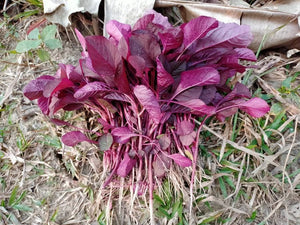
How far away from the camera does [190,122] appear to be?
Answer: 37.6 inches

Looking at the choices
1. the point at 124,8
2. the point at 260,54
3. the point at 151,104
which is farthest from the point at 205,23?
the point at 260,54

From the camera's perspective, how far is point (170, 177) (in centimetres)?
97

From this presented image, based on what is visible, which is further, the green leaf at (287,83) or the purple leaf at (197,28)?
the green leaf at (287,83)

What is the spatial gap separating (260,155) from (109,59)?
2.13 ft

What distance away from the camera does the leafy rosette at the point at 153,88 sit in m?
0.85

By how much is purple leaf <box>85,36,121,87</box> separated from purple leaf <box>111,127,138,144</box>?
0.20m

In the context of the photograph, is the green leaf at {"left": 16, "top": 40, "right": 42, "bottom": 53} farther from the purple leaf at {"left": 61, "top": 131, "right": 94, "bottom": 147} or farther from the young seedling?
the purple leaf at {"left": 61, "top": 131, "right": 94, "bottom": 147}

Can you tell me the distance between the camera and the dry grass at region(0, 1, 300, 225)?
988 millimetres

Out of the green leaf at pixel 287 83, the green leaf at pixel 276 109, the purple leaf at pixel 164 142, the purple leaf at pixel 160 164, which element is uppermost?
the green leaf at pixel 287 83

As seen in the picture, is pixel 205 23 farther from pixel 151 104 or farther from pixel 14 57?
pixel 14 57

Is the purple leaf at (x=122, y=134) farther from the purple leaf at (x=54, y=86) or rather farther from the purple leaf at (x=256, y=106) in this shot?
the purple leaf at (x=256, y=106)

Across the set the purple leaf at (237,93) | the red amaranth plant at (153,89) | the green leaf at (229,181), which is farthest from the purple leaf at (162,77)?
the green leaf at (229,181)

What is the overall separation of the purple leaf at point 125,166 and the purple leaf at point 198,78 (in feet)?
0.99

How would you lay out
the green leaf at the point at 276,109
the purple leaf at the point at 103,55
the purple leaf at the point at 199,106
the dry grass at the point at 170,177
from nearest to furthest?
the purple leaf at the point at 103,55 < the purple leaf at the point at 199,106 < the dry grass at the point at 170,177 < the green leaf at the point at 276,109
